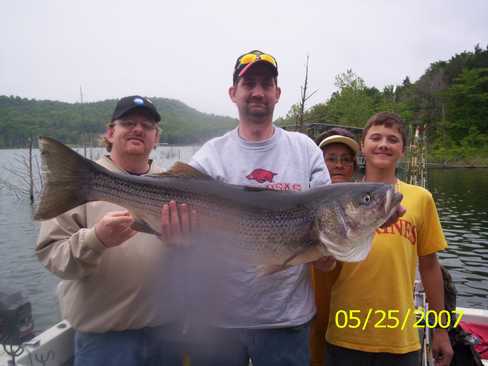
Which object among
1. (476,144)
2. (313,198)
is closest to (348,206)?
(313,198)

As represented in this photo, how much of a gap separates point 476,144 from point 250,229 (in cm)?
7795

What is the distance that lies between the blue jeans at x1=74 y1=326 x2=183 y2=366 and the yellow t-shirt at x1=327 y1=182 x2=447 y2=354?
162 centimetres

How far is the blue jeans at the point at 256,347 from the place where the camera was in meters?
3.00

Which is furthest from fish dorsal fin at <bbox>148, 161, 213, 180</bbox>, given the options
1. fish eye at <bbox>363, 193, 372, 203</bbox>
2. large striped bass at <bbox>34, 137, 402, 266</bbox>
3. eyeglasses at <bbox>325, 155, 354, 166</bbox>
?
eyeglasses at <bbox>325, 155, 354, 166</bbox>

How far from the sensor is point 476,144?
66.1 m

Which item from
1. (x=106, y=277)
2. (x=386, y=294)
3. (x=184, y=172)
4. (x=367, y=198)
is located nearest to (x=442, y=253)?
(x=386, y=294)

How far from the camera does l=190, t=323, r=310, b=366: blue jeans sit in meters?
3.00

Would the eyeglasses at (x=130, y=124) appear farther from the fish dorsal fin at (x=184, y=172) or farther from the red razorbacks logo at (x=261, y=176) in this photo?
the red razorbacks logo at (x=261, y=176)

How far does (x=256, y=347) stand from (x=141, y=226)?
1465 mm

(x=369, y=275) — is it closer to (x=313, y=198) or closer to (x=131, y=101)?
(x=313, y=198)

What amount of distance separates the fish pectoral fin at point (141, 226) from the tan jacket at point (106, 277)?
35cm

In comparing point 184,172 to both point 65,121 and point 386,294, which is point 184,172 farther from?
point 65,121

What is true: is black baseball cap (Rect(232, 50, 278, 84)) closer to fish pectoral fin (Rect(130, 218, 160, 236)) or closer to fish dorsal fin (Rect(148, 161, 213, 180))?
fish dorsal fin (Rect(148, 161, 213, 180))

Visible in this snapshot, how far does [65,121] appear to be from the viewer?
39.2 metres
